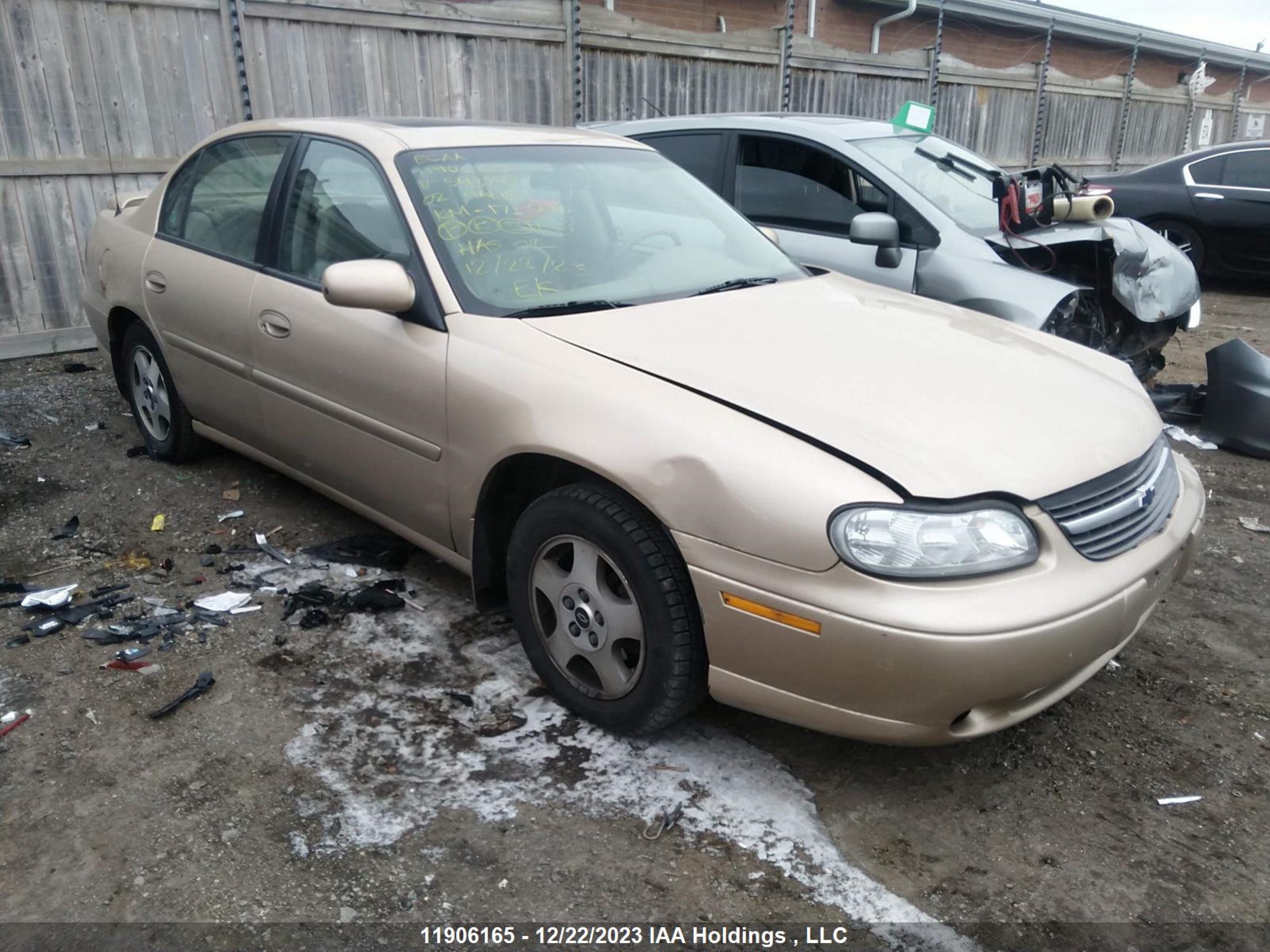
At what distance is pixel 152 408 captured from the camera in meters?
4.98

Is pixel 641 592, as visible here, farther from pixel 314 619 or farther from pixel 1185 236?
pixel 1185 236

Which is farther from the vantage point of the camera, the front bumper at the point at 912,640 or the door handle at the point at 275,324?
the door handle at the point at 275,324

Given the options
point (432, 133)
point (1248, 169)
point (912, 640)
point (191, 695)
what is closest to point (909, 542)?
point (912, 640)

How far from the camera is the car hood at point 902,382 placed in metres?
2.49

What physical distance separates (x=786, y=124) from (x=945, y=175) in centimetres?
102

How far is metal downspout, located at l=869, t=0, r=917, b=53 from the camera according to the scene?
16.4m

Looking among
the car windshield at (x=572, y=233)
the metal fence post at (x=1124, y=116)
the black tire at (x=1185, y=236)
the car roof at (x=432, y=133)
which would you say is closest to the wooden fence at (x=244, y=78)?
the car roof at (x=432, y=133)

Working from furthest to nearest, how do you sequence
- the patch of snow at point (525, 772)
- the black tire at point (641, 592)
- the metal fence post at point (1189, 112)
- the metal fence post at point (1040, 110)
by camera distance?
the metal fence post at point (1189, 112) < the metal fence post at point (1040, 110) < the black tire at point (641, 592) < the patch of snow at point (525, 772)

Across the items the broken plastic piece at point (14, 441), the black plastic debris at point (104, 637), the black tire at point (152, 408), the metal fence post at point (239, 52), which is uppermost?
the metal fence post at point (239, 52)

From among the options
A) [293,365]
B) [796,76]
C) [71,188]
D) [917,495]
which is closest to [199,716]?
[293,365]

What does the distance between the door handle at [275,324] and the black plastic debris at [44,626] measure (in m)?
1.26

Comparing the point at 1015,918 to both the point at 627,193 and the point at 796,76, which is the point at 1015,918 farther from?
the point at 796,76

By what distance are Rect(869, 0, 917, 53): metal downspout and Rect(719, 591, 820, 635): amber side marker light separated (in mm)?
15742

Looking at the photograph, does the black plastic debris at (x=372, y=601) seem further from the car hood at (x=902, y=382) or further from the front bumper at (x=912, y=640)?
the front bumper at (x=912, y=640)
